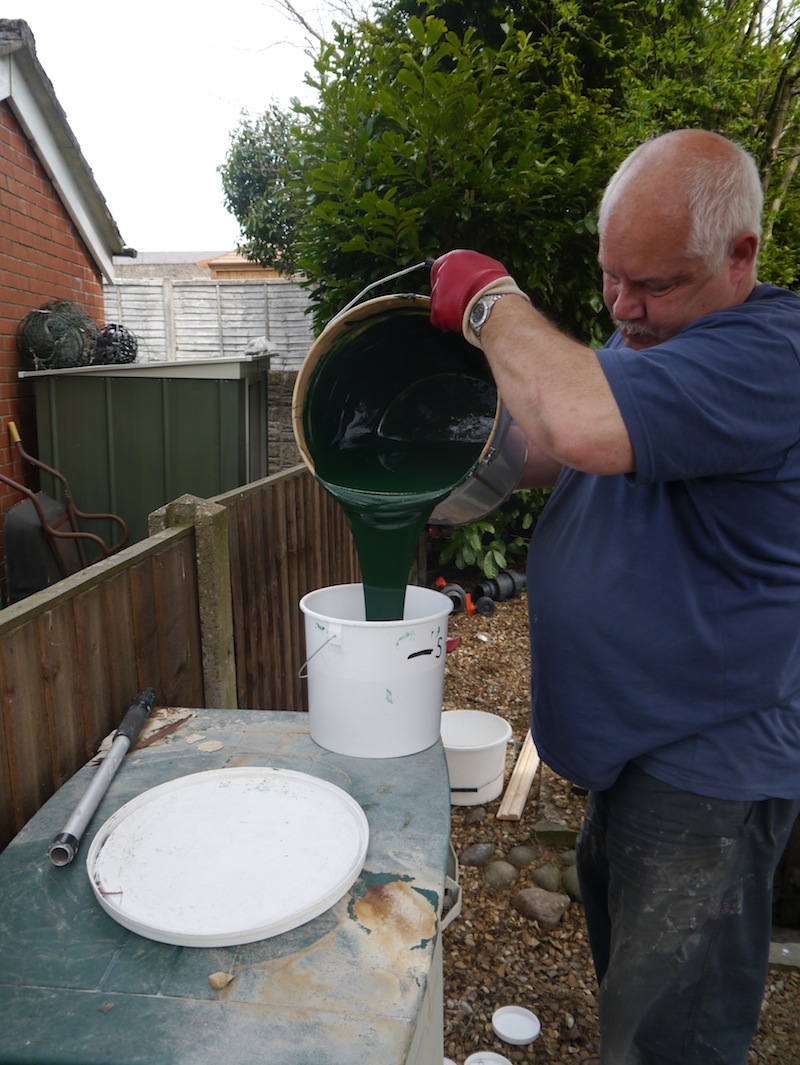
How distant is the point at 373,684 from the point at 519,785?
6.83 feet

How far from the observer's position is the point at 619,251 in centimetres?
154

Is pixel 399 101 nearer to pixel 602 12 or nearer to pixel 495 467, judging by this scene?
pixel 602 12

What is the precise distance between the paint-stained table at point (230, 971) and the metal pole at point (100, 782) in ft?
0.09

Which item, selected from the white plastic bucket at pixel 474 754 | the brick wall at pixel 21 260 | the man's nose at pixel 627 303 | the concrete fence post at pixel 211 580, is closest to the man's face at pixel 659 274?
the man's nose at pixel 627 303

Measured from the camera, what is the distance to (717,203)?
144 cm

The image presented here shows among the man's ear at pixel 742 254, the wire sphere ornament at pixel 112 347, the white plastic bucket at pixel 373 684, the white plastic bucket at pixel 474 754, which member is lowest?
the white plastic bucket at pixel 474 754

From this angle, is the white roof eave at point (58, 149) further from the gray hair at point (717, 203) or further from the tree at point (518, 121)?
the gray hair at point (717, 203)

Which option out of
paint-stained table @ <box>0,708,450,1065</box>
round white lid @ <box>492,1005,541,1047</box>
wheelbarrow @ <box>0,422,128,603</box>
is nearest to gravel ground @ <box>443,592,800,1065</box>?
round white lid @ <box>492,1005,541,1047</box>

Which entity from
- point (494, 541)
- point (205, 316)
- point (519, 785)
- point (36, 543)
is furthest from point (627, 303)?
point (205, 316)

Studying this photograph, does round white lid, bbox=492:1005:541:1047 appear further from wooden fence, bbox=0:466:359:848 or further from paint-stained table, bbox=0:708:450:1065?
wooden fence, bbox=0:466:359:848

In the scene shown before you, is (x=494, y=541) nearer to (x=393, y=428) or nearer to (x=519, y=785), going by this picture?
(x=519, y=785)

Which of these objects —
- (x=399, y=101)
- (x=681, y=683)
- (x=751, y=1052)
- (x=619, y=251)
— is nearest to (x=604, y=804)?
(x=681, y=683)

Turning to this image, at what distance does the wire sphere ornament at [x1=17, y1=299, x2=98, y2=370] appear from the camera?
224 inches

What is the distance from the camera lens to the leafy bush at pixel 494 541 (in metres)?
5.68
